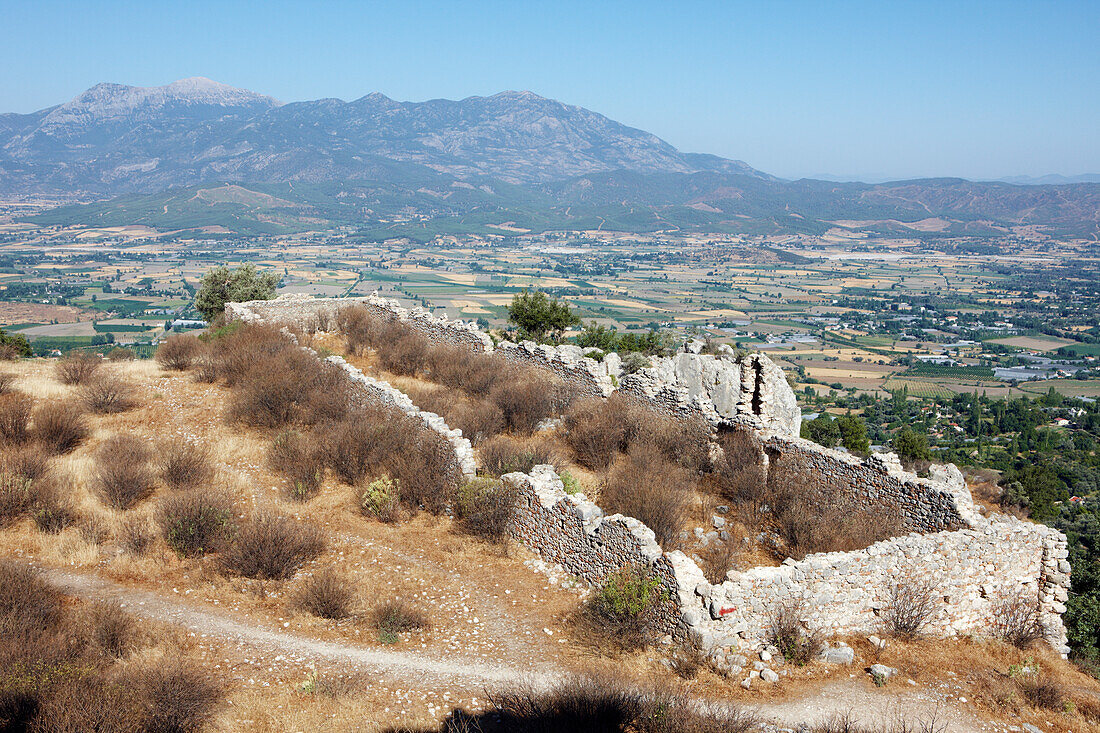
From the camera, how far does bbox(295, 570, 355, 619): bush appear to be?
29.1ft

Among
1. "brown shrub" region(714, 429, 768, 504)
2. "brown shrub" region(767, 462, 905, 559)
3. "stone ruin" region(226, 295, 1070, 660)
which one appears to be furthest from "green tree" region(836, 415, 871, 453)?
"stone ruin" region(226, 295, 1070, 660)

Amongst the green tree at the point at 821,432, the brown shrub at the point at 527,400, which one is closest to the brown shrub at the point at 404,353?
the brown shrub at the point at 527,400

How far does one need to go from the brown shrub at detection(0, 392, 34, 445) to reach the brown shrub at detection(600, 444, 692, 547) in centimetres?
1238

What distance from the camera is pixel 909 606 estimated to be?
30.3 feet

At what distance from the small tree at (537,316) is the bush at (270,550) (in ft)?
58.7

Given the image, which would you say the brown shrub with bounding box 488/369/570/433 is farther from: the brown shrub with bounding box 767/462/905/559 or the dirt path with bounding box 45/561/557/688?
the dirt path with bounding box 45/561/557/688

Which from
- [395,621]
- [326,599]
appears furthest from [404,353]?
[395,621]

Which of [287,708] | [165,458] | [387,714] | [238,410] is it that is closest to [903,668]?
[387,714]

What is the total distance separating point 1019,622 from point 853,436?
18.2m

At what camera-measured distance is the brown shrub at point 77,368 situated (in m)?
18.7

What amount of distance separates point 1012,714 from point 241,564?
33.9 feet

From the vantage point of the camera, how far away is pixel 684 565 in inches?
337

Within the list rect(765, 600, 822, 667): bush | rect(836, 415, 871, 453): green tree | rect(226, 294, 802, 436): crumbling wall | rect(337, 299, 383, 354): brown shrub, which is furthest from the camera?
rect(836, 415, 871, 453): green tree

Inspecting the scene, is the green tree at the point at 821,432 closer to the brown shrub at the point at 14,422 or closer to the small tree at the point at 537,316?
the small tree at the point at 537,316
